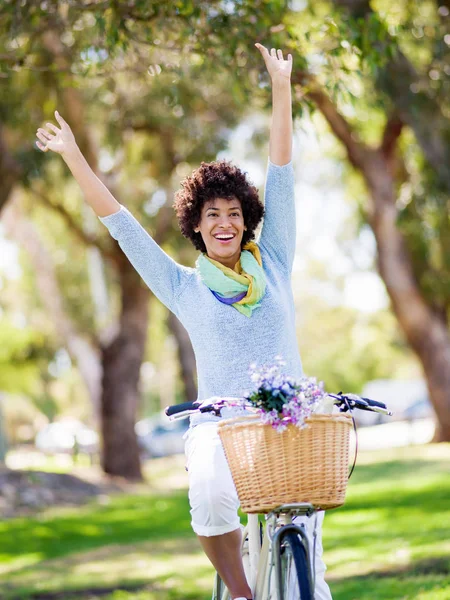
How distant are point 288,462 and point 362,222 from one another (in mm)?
20544

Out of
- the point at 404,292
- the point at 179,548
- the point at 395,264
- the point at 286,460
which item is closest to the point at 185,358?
the point at 404,292

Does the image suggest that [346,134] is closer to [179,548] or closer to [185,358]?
[179,548]

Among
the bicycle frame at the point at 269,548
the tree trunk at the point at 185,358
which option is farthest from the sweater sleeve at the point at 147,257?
the tree trunk at the point at 185,358

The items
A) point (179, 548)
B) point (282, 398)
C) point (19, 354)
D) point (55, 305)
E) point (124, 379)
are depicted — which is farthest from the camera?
point (19, 354)

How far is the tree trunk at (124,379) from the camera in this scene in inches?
850

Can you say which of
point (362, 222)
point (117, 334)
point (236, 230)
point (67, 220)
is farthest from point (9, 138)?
point (236, 230)

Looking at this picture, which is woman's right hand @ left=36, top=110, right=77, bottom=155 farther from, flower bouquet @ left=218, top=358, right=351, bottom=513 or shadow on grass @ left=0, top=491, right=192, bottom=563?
shadow on grass @ left=0, top=491, right=192, bottom=563

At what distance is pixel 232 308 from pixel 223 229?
0.39 m

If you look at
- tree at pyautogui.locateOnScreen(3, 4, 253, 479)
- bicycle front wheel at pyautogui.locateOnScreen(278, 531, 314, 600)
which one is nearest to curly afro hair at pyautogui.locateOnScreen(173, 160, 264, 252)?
bicycle front wheel at pyautogui.locateOnScreen(278, 531, 314, 600)

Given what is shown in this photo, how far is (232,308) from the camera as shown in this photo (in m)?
4.21

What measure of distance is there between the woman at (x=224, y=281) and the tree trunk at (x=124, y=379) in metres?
16.9

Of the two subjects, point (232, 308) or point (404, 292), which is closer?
point (232, 308)

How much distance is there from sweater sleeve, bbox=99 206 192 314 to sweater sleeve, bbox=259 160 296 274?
0.41 metres

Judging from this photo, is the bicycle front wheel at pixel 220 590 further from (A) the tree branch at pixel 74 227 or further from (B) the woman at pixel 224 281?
(A) the tree branch at pixel 74 227
